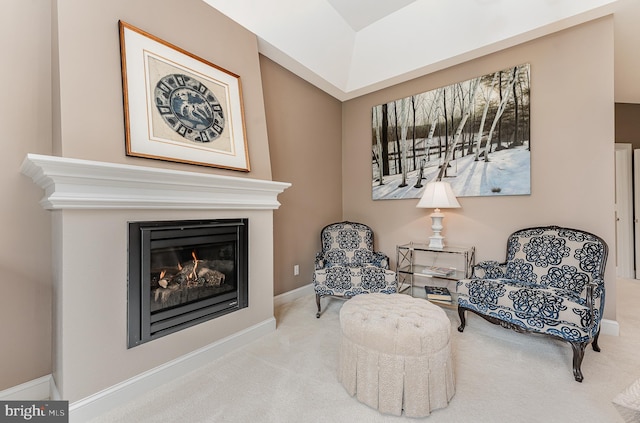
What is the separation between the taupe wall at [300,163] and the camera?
9.95ft

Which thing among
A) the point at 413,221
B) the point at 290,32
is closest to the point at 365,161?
the point at 413,221

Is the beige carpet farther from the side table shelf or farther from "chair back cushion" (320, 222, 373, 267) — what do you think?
"chair back cushion" (320, 222, 373, 267)

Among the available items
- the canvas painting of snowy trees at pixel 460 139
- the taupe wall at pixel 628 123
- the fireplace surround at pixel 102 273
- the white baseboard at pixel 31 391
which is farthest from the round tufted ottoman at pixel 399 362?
the taupe wall at pixel 628 123

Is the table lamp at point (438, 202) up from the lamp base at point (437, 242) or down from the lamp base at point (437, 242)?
up

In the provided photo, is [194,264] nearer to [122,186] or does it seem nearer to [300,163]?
[122,186]

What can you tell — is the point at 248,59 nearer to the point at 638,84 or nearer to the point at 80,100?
the point at 80,100

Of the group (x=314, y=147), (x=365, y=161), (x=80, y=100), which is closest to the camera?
(x=80, y=100)

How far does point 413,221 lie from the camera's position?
11.2 ft

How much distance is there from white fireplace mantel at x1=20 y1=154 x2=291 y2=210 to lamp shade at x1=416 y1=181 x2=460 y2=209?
1.99 meters

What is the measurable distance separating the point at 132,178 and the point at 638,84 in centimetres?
580

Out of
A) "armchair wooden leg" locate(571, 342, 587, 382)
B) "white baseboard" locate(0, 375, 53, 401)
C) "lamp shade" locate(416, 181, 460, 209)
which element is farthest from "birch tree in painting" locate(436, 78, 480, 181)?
"white baseboard" locate(0, 375, 53, 401)

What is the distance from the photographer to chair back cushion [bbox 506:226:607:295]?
212 centimetres

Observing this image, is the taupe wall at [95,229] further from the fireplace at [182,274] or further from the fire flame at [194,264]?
the fire flame at [194,264]

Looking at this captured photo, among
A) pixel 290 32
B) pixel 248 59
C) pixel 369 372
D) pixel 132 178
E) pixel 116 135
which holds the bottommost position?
pixel 369 372
